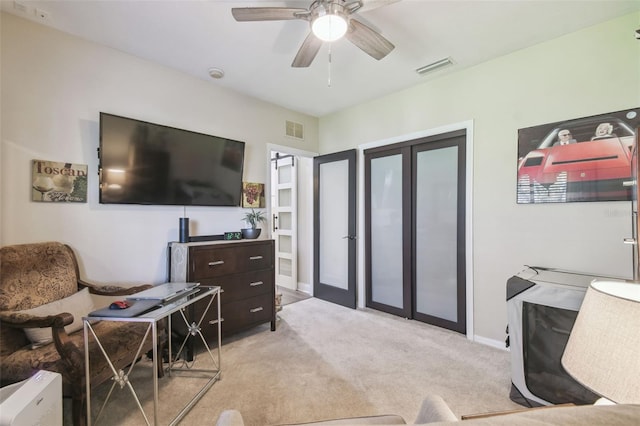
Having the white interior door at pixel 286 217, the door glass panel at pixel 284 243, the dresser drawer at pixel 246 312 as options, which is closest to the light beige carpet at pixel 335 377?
the dresser drawer at pixel 246 312

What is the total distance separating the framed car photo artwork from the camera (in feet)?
7.03

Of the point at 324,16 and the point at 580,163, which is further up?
the point at 324,16

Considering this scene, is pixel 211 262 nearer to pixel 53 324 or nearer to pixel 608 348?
pixel 53 324

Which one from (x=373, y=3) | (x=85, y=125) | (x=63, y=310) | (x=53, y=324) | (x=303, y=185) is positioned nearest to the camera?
(x=53, y=324)

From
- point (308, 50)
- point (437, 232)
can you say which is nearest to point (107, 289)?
point (308, 50)

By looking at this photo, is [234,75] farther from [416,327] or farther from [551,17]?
[416,327]

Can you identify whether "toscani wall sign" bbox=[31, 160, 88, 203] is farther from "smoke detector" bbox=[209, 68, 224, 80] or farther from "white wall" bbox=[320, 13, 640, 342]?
"white wall" bbox=[320, 13, 640, 342]

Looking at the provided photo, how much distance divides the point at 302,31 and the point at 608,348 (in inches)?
102

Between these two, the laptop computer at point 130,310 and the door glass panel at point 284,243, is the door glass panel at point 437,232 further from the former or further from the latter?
the laptop computer at point 130,310

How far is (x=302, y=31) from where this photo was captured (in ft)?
7.57

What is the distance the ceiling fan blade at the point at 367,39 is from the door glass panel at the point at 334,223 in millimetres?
2014

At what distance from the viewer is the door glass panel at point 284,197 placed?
5.00 meters

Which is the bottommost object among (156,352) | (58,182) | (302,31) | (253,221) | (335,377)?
(335,377)

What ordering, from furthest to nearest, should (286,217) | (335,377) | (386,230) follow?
(286,217) → (386,230) → (335,377)
